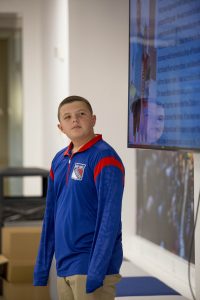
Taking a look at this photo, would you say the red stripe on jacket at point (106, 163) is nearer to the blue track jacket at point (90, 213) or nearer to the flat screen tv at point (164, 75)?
the blue track jacket at point (90, 213)

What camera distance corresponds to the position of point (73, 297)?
2627mm

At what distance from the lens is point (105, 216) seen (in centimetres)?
242

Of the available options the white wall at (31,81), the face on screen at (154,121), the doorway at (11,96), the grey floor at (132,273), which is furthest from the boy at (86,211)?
the doorway at (11,96)

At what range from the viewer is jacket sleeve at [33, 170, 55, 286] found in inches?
108

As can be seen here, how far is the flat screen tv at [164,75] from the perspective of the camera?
3.14 meters

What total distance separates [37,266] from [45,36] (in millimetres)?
4580

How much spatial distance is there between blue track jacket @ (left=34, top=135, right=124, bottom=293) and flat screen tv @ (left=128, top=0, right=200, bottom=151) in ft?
2.28

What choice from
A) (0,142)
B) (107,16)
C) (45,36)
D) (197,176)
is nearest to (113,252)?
(197,176)

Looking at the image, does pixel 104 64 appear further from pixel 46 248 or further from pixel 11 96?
pixel 11 96

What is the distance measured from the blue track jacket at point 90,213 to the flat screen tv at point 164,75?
27.4 inches

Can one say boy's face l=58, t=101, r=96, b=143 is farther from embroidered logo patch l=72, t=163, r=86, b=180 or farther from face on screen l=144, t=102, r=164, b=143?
face on screen l=144, t=102, r=164, b=143

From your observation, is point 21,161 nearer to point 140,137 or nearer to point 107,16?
point 107,16

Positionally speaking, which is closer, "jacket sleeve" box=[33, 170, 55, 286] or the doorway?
"jacket sleeve" box=[33, 170, 55, 286]

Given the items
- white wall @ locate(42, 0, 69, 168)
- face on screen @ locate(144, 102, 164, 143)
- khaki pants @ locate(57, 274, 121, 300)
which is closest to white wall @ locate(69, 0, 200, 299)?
white wall @ locate(42, 0, 69, 168)
